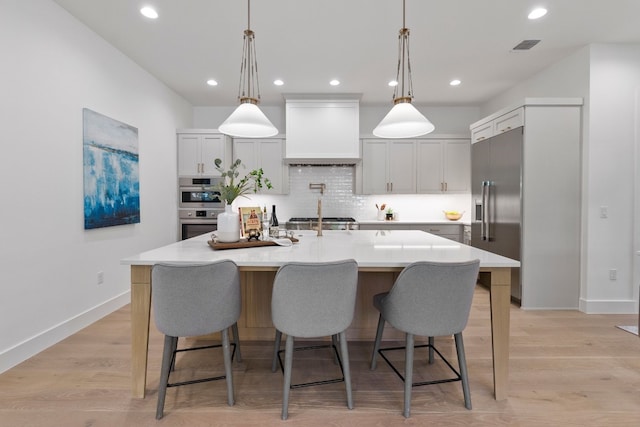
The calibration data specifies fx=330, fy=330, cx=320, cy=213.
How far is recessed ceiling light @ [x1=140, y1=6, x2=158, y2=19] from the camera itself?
2.80 metres

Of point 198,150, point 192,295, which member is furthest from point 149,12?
point 192,295

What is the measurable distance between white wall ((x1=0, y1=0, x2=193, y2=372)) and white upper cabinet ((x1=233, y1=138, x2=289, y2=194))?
1.75 metres

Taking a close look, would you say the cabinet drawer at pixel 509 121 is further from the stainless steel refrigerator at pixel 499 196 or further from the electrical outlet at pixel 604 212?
the electrical outlet at pixel 604 212

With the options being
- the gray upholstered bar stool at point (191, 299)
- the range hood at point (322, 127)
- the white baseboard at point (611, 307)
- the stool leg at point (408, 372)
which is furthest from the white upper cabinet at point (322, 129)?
the stool leg at point (408, 372)

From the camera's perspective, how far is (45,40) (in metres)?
2.66

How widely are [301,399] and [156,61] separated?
12.8 feet

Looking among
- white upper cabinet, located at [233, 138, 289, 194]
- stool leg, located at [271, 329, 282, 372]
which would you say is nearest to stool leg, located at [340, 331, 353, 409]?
stool leg, located at [271, 329, 282, 372]

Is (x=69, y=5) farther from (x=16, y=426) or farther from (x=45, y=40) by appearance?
(x=16, y=426)

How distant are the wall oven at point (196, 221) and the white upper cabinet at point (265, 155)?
0.91 m

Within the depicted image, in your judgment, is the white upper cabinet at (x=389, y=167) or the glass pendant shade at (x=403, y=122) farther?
the white upper cabinet at (x=389, y=167)

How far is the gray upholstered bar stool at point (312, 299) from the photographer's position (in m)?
1.67

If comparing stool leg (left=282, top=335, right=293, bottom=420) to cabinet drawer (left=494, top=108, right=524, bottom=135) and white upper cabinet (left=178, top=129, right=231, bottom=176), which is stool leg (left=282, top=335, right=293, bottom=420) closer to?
cabinet drawer (left=494, top=108, right=524, bottom=135)

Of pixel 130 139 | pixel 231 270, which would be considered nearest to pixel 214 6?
pixel 130 139

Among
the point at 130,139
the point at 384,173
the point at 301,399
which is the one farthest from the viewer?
the point at 384,173
